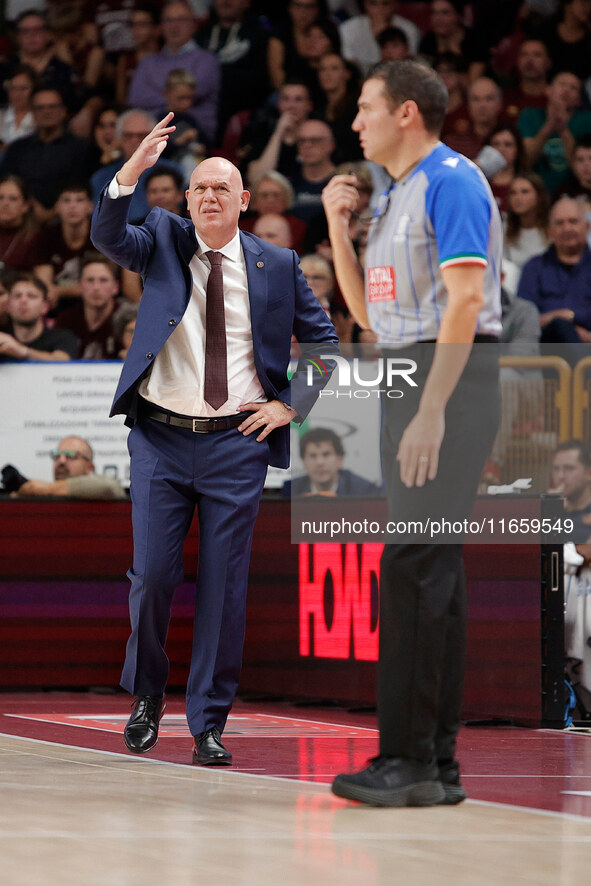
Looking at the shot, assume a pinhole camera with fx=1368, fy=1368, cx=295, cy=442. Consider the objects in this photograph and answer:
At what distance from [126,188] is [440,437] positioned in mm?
1376

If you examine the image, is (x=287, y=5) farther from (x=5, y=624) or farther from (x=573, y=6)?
(x=5, y=624)

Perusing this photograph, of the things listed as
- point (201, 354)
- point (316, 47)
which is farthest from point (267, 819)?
point (316, 47)

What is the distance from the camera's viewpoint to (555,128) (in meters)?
10.1

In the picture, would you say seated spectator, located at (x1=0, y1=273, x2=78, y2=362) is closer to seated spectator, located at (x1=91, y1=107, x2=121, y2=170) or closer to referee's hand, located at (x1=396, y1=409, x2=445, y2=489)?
seated spectator, located at (x1=91, y1=107, x2=121, y2=170)

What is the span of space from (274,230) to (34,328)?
5.93 feet

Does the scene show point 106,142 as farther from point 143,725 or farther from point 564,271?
point 143,725

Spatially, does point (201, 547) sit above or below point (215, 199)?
below

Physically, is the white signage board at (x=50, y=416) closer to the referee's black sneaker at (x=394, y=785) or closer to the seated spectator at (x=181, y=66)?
the seated spectator at (x=181, y=66)

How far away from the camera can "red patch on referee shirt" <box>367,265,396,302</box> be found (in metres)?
3.39

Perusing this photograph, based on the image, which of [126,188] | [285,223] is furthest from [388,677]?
[285,223]

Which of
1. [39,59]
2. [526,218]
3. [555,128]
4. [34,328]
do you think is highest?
[39,59]

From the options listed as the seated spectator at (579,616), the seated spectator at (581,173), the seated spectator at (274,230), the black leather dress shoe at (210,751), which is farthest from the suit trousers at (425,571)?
the seated spectator at (581,173)

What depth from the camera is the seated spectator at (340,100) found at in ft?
32.4

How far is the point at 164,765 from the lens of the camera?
157 inches
